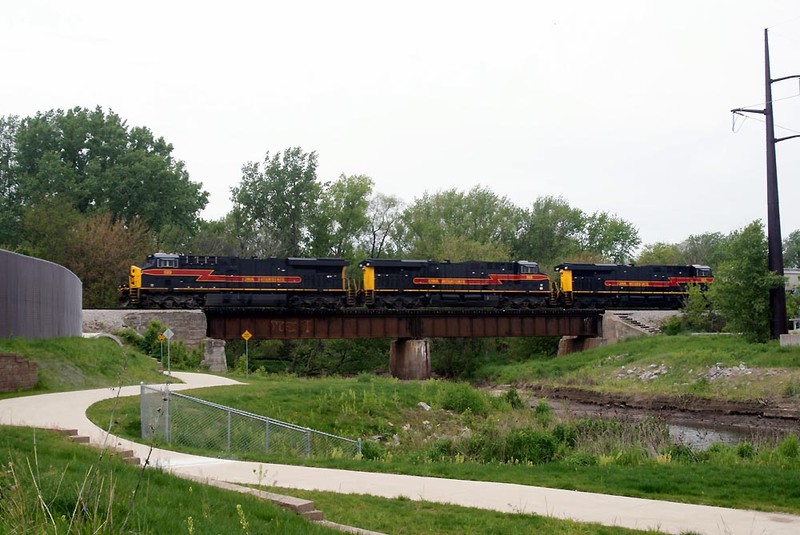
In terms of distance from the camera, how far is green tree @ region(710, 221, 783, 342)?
41.5 meters

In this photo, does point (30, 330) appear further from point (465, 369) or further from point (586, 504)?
point (465, 369)

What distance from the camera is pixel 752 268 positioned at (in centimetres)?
4153

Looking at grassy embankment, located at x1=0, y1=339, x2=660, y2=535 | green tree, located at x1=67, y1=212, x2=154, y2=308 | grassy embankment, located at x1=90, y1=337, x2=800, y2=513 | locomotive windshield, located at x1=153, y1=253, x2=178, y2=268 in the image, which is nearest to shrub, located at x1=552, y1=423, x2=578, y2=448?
grassy embankment, located at x1=90, y1=337, x2=800, y2=513

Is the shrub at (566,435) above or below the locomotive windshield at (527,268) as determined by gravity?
below

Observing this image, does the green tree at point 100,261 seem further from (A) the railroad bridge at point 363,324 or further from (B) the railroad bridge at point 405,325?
(B) the railroad bridge at point 405,325

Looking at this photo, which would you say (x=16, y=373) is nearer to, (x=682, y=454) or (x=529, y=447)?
(x=529, y=447)

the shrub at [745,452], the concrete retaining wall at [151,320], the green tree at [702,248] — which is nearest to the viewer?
the shrub at [745,452]

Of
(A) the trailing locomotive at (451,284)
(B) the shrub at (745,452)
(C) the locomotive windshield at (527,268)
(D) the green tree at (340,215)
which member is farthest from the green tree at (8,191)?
(B) the shrub at (745,452)

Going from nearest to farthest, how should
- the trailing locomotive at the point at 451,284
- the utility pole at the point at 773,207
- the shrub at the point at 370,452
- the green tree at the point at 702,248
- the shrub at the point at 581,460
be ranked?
the shrub at the point at 581,460 → the shrub at the point at 370,452 → the utility pole at the point at 773,207 → the trailing locomotive at the point at 451,284 → the green tree at the point at 702,248

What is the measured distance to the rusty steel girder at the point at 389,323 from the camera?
4972 cm

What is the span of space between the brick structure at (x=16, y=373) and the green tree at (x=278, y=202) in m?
58.1

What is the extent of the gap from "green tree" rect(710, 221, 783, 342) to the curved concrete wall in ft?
105

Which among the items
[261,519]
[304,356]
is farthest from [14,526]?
[304,356]

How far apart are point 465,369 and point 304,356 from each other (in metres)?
16.2
